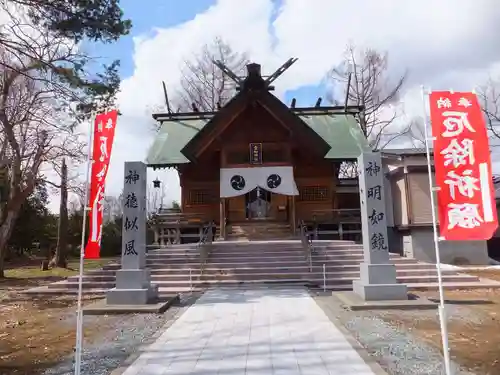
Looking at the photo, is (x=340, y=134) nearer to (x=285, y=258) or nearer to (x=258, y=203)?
(x=258, y=203)

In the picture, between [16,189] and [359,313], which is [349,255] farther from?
[16,189]

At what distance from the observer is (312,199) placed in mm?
18250

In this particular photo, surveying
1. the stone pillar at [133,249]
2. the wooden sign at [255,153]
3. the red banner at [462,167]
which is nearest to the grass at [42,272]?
the wooden sign at [255,153]

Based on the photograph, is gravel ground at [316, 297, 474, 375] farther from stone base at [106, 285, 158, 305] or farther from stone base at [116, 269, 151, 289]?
stone base at [116, 269, 151, 289]

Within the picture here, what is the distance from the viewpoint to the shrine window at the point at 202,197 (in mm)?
18405

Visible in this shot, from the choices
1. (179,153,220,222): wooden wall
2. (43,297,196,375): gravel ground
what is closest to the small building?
(179,153,220,222): wooden wall

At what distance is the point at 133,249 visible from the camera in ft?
30.1

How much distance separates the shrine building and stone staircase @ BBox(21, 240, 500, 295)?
3.47 m

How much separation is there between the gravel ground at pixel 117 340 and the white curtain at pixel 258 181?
813 cm

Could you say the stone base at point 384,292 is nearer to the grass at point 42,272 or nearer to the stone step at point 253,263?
the stone step at point 253,263

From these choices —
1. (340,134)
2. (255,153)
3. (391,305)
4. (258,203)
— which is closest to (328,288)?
(391,305)

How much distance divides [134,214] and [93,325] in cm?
285

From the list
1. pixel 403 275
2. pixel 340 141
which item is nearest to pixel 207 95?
pixel 340 141

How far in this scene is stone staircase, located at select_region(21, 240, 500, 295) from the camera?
11.0 metres
